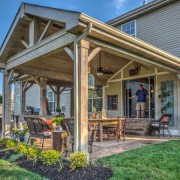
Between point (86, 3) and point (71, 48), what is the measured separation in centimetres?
1211

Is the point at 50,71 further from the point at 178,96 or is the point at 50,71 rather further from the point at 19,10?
the point at 178,96

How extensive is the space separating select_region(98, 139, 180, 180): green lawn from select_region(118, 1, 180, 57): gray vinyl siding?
5536 mm

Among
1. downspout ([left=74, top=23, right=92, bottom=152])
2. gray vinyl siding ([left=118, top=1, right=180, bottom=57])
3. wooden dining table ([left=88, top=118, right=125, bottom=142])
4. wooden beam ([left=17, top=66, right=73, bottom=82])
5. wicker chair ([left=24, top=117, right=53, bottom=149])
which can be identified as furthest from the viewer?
gray vinyl siding ([left=118, top=1, right=180, bottom=57])

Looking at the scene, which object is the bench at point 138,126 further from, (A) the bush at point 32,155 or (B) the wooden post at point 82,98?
(A) the bush at point 32,155

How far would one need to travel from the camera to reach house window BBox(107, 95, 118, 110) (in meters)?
11.2

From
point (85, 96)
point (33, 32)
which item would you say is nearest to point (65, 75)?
point (33, 32)

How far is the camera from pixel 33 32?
6629mm

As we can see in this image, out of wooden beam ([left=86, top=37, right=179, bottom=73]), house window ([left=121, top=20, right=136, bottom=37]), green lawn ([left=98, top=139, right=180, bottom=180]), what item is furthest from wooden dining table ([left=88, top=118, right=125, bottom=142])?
house window ([left=121, top=20, right=136, bottom=37])

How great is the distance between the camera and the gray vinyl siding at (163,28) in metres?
9.34

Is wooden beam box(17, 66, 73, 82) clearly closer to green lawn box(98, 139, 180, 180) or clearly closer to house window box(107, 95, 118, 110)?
house window box(107, 95, 118, 110)

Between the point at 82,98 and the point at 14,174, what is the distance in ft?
6.39

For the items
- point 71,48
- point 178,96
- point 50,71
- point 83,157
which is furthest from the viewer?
point 50,71

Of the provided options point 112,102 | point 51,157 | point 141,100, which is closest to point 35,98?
point 112,102

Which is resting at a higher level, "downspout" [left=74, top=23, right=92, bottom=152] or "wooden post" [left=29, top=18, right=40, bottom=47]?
"wooden post" [left=29, top=18, right=40, bottom=47]
